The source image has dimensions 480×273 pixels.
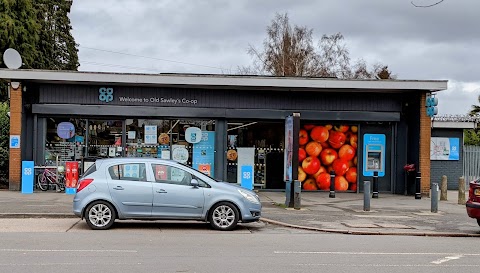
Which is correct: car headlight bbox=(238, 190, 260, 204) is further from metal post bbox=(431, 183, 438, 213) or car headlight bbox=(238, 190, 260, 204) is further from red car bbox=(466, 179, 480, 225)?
metal post bbox=(431, 183, 438, 213)

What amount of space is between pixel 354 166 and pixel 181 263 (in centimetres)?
1508

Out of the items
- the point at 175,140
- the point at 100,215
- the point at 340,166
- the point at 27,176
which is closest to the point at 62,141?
the point at 27,176

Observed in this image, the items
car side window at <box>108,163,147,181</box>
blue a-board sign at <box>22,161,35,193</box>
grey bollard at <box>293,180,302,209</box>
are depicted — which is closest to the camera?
car side window at <box>108,163,147,181</box>

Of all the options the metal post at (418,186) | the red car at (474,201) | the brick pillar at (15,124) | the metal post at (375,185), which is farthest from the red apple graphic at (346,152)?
the brick pillar at (15,124)

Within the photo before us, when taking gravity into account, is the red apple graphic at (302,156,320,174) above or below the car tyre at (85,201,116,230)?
above

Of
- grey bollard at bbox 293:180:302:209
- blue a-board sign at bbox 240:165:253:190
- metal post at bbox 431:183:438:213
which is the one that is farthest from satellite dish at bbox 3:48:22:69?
metal post at bbox 431:183:438:213

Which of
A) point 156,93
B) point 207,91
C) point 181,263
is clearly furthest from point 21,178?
point 181,263

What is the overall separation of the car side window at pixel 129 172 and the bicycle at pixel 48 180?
29.4 ft

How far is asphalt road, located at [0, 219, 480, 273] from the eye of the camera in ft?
26.7

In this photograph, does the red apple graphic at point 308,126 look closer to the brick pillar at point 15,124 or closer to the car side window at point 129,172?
the brick pillar at point 15,124

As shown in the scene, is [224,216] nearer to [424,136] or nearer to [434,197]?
[434,197]

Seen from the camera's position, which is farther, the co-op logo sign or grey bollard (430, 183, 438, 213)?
the co-op logo sign

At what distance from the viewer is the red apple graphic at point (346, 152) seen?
22.3 m

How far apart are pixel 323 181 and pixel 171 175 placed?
11.2 metres
